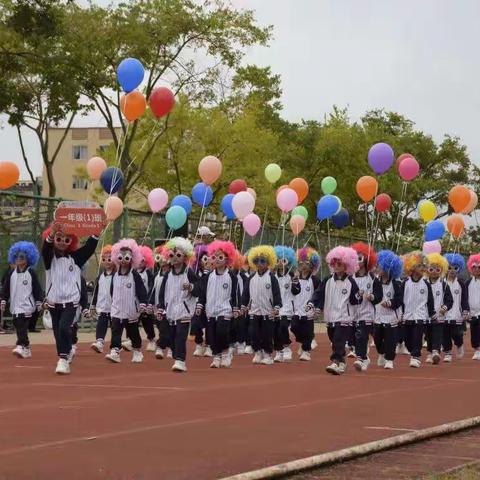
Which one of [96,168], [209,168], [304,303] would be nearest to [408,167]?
[304,303]

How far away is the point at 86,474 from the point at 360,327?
11.0 meters

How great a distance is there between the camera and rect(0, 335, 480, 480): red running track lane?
8.39 meters

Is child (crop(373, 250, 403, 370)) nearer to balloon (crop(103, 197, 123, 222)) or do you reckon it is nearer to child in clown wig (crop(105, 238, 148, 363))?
child in clown wig (crop(105, 238, 148, 363))

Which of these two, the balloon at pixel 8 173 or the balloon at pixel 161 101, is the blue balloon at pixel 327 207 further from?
the balloon at pixel 8 173

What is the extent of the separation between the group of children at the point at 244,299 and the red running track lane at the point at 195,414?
2.45 feet

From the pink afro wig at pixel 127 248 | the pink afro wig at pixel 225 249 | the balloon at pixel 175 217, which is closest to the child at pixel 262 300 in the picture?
the pink afro wig at pixel 225 249

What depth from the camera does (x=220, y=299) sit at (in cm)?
1880

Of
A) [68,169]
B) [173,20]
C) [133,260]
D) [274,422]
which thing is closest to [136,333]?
[133,260]

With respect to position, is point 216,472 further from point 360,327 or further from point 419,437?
point 360,327

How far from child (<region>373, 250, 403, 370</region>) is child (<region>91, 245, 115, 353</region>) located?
4.42 metres

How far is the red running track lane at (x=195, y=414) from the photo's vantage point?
27.5 ft

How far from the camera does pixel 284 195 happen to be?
2477 centimetres

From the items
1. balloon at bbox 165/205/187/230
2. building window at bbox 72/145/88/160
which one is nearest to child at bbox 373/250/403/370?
balloon at bbox 165/205/187/230

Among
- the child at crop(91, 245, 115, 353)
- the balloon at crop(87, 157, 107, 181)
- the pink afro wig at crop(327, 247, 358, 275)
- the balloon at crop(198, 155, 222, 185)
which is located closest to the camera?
the pink afro wig at crop(327, 247, 358, 275)
